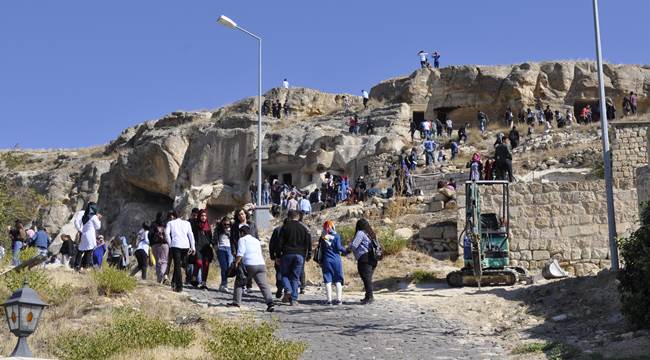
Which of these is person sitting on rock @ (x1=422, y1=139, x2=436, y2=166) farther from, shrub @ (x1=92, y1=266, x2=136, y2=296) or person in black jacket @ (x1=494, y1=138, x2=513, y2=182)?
shrub @ (x1=92, y1=266, x2=136, y2=296)

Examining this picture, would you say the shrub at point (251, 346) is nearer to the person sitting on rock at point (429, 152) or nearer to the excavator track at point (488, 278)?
the excavator track at point (488, 278)

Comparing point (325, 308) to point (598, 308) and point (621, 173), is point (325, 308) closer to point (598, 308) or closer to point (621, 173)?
point (598, 308)

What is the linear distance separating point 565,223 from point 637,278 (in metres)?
7.56

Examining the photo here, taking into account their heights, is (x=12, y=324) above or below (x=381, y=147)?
below

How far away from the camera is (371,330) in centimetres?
1081

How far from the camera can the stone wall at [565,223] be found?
17.1 metres

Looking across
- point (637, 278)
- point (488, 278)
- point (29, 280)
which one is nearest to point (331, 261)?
point (488, 278)

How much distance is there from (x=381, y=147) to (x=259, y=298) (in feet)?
61.6

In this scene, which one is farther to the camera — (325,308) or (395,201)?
(395,201)

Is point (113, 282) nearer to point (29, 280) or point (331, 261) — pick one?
→ point (29, 280)

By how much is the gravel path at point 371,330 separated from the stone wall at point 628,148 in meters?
13.7

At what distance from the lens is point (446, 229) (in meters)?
19.0

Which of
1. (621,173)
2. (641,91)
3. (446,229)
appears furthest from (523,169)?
(641,91)

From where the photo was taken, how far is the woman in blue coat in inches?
505
